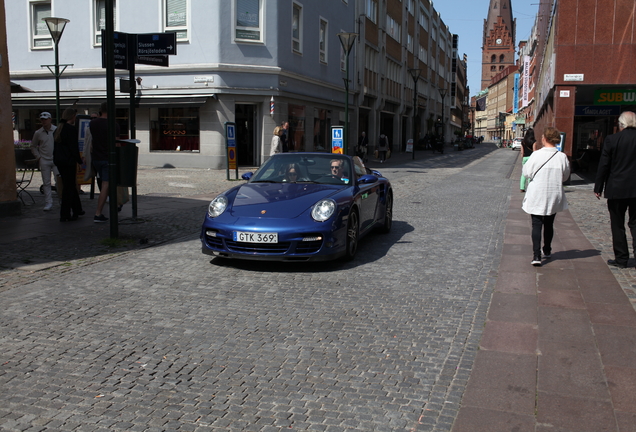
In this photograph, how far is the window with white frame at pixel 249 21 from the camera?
26.0 metres

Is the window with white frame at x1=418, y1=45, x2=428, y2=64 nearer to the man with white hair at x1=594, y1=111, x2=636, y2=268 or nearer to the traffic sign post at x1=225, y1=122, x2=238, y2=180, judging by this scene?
the traffic sign post at x1=225, y1=122, x2=238, y2=180

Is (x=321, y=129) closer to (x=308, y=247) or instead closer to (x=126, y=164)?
(x=126, y=164)

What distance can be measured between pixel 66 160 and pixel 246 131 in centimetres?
1700

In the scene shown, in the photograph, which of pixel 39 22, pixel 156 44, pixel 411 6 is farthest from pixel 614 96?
pixel 411 6

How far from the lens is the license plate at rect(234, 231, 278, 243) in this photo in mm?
6758

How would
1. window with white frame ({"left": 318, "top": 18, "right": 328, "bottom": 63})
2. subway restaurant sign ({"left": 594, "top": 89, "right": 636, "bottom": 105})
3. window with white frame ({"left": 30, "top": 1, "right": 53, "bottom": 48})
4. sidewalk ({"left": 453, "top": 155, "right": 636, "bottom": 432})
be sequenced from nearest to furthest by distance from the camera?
1. sidewalk ({"left": 453, "top": 155, "right": 636, "bottom": 432})
2. subway restaurant sign ({"left": 594, "top": 89, "right": 636, "bottom": 105})
3. window with white frame ({"left": 30, "top": 1, "right": 53, "bottom": 48})
4. window with white frame ({"left": 318, "top": 18, "right": 328, "bottom": 63})

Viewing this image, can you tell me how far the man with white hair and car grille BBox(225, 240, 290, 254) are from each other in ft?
12.1

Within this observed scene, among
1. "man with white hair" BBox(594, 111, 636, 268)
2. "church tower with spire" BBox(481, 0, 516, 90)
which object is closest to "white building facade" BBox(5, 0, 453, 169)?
"man with white hair" BBox(594, 111, 636, 268)

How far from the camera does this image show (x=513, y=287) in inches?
251

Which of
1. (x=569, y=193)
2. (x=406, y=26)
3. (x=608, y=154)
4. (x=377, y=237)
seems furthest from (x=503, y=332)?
(x=406, y=26)

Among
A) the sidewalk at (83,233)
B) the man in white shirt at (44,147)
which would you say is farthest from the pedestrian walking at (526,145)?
the man in white shirt at (44,147)

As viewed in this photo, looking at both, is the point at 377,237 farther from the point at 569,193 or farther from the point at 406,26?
the point at 406,26

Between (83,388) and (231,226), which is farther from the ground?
(231,226)

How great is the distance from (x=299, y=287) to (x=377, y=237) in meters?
3.44
